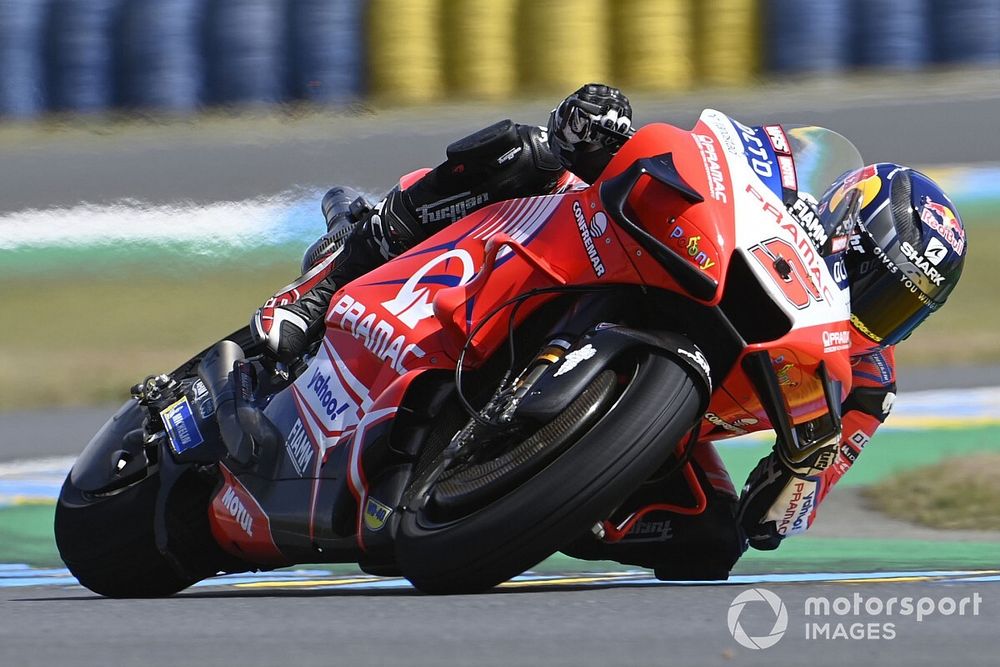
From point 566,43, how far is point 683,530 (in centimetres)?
766

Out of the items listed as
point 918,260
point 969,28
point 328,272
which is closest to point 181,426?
point 328,272

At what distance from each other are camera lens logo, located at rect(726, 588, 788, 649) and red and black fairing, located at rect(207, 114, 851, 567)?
435 millimetres

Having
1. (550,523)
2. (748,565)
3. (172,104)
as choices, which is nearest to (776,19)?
(172,104)

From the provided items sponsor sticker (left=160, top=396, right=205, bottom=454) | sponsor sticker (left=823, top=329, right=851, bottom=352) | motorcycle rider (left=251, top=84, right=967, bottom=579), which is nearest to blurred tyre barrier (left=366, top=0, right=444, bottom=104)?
motorcycle rider (left=251, top=84, right=967, bottom=579)

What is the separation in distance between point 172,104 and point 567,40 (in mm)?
2884

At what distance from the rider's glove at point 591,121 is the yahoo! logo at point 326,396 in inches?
31.0

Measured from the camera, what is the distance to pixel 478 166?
3979mm

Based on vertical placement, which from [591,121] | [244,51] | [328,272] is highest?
[591,121]

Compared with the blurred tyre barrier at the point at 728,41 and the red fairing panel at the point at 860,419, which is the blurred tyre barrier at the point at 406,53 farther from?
the red fairing panel at the point at 860,419

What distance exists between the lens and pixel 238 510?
12.9 ft

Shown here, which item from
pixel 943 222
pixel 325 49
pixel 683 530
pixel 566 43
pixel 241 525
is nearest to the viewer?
pixel 943 222

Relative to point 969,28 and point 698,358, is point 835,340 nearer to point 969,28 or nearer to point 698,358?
point 698,358

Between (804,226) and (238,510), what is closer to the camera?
(804,226)

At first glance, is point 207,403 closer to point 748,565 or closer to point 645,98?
point 748,565
